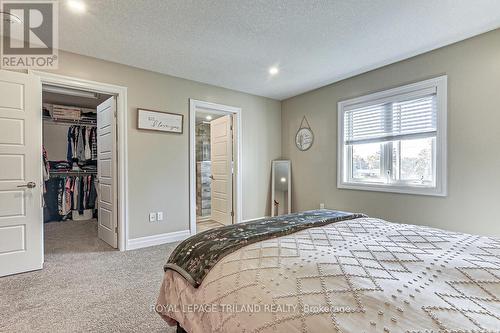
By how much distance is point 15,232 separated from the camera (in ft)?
8.18

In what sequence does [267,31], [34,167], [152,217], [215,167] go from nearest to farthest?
1. [267,31]
2. [34,167]
3. [152,217]
4. [215,167]

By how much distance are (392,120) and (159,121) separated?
3.24 metres

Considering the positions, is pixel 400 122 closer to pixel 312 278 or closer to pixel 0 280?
pixel 312 278

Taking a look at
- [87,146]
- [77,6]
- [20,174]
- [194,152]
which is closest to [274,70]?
[194,152]

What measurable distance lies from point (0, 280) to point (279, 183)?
396 cm

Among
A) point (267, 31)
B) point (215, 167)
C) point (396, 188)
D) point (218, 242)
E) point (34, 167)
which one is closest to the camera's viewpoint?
point (218, 242)

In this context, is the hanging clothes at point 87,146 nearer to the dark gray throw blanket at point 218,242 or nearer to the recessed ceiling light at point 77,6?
the recessed ceiling light at point 77,6

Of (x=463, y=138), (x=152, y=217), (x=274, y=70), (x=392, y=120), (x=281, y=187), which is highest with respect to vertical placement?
(x=274, y=70)

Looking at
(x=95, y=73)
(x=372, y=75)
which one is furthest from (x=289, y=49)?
(x=95, y=73)

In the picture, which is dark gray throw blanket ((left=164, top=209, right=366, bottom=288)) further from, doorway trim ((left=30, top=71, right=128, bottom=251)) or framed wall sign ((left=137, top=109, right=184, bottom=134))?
framed wall sign ((left=137, top=109, right=184, bottom=134))

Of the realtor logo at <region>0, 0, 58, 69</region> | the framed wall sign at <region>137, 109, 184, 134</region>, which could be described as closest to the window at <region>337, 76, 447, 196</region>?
the framed wall sign at <region>137, 109, 184, 134</region>

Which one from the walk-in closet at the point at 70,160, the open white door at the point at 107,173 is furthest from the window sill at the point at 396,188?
the walk-in closet at the point at 70,160

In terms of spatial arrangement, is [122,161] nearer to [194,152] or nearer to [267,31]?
[194,152]

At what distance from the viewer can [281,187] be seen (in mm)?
4781
